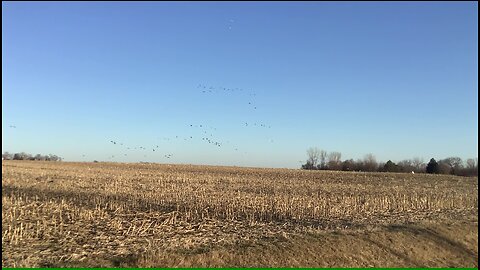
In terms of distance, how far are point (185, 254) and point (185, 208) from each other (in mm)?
9859

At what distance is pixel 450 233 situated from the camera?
17.0 metres

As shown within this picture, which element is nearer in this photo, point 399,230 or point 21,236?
point 21,236

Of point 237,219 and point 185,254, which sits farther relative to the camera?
point 237,219

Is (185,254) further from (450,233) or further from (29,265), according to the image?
(450,233)

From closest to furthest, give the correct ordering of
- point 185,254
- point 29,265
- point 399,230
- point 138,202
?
point 29,265 < point 185,254 < point 399,230 < point 138,202

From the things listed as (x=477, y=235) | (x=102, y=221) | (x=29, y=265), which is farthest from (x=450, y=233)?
(x=29, y=265)

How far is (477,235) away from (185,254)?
12757 mm

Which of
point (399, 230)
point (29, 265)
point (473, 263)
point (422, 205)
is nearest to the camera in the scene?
point (29, 265)

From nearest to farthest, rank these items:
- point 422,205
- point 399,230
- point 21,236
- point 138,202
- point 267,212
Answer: point 21,236 → point 399,230 → point 267,212 → point 138,202 → point 422,205

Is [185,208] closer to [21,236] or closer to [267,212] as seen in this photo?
[267,212]

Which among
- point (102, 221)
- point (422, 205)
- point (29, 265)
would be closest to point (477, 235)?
point (422, 205)

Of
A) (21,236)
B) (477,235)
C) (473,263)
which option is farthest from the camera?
(477,235)

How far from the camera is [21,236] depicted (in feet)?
43.5

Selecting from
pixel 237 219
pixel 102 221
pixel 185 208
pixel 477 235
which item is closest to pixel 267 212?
pixel 237 219
